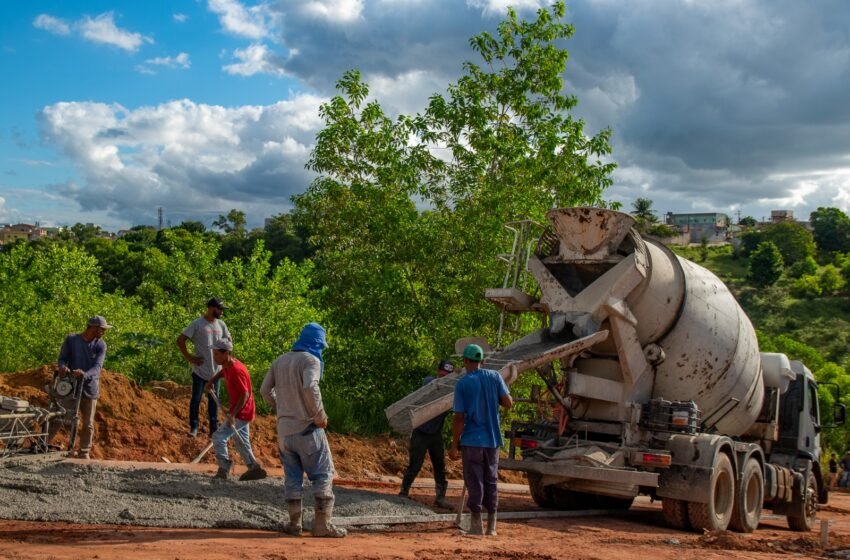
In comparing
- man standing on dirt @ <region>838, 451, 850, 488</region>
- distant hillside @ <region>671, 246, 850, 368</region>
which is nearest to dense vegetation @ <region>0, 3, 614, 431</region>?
man standing on dirt @ <region>838, 451, 850, 488</region>

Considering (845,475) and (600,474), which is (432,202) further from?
(845,475)

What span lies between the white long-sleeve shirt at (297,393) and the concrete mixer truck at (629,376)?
2.14 m

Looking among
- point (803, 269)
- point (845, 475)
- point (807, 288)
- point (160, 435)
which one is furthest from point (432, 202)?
point (803, 269)

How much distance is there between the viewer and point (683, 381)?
37.0ft

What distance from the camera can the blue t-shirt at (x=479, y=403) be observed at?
28.5 feet

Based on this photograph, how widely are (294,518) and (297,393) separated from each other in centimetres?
111

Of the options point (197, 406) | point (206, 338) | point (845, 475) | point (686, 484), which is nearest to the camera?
point (686, 484)

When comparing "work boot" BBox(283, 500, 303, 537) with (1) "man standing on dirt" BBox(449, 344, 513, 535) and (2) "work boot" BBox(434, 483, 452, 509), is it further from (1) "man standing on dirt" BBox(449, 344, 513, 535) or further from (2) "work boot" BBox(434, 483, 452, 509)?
(2) "work boot" BBox(434, 483, 452, 509)

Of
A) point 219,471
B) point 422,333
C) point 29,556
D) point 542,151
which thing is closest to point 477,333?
point 422,333

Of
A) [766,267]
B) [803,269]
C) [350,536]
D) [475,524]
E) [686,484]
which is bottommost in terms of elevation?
[350,536]

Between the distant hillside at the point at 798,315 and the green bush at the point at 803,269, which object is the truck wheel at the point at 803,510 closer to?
the distant hillside at the point at 798,315

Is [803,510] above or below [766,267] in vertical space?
below

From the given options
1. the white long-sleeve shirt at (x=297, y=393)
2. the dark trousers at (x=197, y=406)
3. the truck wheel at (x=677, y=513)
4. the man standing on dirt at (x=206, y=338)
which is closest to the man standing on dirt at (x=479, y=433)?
the white long-sleeve shirt at (x=297, y=393)

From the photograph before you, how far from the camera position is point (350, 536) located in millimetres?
8078
